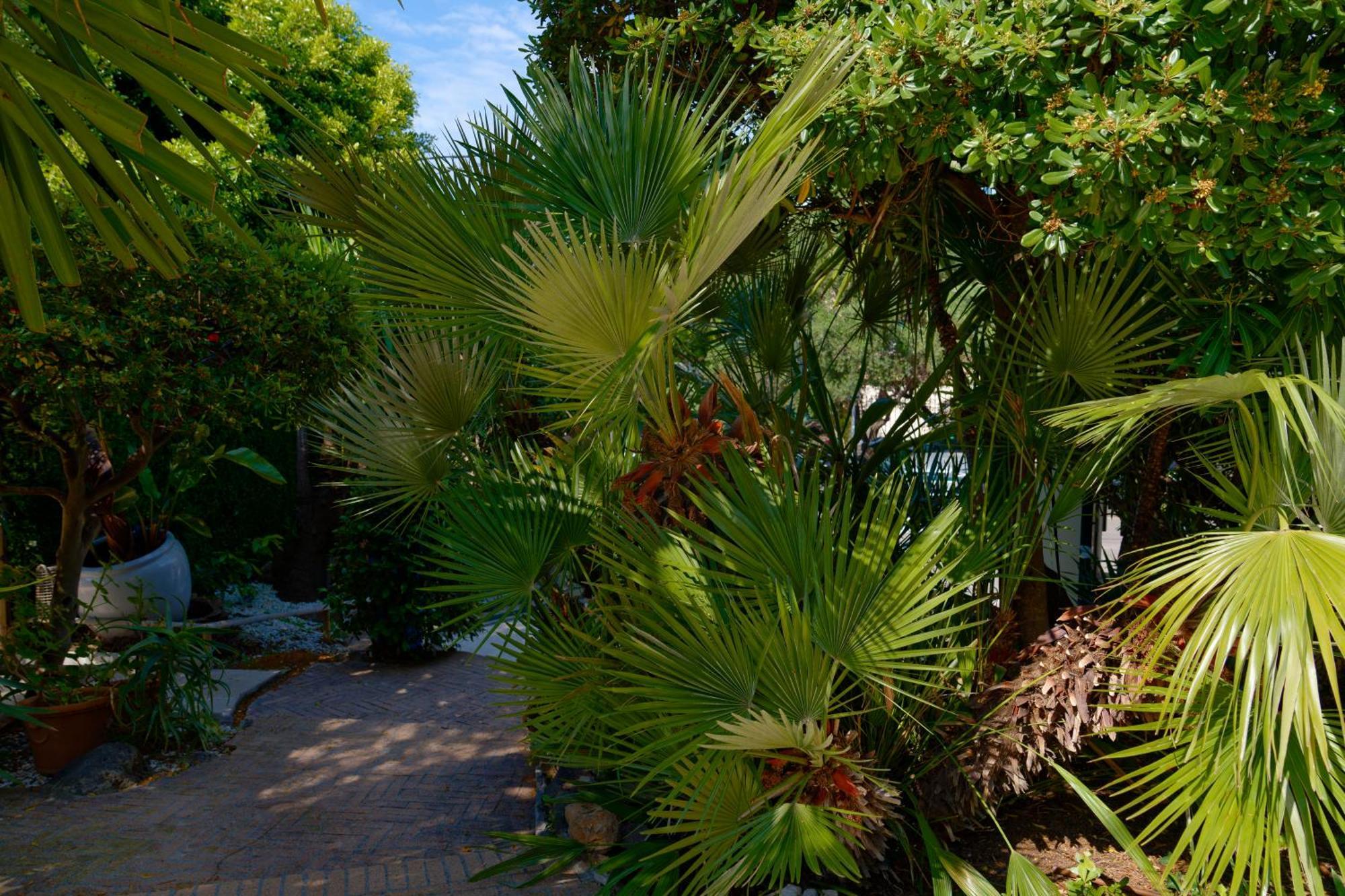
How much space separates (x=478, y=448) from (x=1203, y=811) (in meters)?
3.73

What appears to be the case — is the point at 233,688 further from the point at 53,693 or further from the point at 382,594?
the point at 53,693

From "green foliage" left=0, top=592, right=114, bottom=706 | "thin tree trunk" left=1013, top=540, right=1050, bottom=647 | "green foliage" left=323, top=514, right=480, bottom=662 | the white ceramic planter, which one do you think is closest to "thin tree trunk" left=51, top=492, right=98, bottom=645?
"green foliage" left=0, top=592, right=114, bottom=706

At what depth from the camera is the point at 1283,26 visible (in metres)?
3.21

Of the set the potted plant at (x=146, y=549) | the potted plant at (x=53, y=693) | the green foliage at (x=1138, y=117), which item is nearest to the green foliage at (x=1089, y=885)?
the green foliage at (x=1138, y=117)

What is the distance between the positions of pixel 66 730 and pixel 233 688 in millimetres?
1895

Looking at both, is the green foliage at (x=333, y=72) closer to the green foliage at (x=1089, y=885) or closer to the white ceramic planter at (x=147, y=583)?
the white ceramic planter at (x=147, y=583)

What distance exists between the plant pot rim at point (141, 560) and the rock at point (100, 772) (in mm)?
2688

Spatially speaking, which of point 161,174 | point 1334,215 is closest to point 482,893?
point 161,174

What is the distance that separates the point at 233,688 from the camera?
7805 millimetres

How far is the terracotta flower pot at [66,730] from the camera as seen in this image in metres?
5.86

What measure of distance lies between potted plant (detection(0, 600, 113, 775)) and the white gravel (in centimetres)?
336

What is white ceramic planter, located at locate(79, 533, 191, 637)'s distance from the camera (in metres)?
8.70

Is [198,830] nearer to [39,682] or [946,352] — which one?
[39,682]

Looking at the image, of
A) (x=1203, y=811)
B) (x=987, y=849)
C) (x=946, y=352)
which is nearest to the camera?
(x=1203, y=811)
